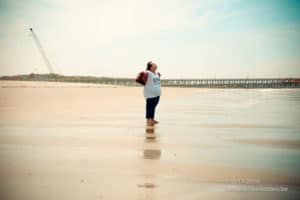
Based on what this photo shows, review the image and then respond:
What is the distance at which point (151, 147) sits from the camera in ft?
15.0

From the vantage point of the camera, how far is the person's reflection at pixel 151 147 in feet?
13.0

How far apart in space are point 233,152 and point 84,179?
207cm

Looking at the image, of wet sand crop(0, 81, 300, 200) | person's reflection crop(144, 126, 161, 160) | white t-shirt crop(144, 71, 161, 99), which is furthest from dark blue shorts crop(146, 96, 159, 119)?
person's reflection crop(144, 126, 161, 160)

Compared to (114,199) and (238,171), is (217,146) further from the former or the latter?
(114,199)

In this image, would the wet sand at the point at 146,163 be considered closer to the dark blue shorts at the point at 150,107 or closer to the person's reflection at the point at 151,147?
the person's reflection at the point at 151,147

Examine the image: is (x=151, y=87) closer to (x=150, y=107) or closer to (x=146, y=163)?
(x=150, y=107)

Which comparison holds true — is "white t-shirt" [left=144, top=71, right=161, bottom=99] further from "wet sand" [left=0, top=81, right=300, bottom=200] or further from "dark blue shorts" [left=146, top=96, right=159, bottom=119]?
"wet sand" [left=0, top=81, right=300, bottom=200]

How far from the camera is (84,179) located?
297cm

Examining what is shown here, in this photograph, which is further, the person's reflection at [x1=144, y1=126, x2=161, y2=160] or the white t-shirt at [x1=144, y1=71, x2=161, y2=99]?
the white t-shirt at [x1=144, y1=71, x2=161, y2=99]

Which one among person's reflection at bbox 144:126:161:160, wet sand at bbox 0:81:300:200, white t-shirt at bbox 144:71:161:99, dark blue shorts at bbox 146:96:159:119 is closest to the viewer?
wet sand at bbox 0:81:300:200

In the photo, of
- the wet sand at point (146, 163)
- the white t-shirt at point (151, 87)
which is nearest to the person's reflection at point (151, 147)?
the wet sand at point (146, 163)

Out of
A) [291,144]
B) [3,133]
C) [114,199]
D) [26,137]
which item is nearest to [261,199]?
[114,199]

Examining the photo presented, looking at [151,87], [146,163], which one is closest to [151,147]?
[146,163]

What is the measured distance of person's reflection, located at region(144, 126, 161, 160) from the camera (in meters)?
3.98
